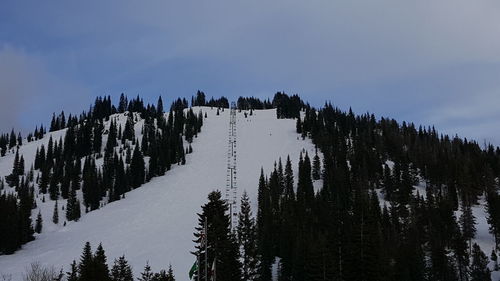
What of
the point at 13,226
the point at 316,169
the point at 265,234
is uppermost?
the point at 316,169

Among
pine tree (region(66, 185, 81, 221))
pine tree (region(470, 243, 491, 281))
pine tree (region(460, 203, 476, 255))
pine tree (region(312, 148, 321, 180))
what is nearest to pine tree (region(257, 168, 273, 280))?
pine tree (region(312, 148, 321, 180))

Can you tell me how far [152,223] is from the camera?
418 feet

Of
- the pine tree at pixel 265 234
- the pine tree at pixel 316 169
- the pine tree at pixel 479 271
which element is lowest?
the pine tree at pixel 479 271

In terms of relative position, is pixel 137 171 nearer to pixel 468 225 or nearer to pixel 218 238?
pixel 468 225

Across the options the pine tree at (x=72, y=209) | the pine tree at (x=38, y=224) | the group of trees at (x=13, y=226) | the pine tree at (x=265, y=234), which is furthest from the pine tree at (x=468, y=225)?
the pine tree at (x=38, y=224)

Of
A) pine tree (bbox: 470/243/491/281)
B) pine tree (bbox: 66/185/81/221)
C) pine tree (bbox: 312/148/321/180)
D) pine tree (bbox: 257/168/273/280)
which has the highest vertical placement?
pine tree (bbox: 312/148/321/180)

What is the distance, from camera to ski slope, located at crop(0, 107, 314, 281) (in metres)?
102

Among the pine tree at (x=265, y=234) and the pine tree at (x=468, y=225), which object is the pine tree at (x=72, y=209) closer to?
the pine tree at (x=265, y=234)

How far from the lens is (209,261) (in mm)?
52219

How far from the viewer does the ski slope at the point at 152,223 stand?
333ft

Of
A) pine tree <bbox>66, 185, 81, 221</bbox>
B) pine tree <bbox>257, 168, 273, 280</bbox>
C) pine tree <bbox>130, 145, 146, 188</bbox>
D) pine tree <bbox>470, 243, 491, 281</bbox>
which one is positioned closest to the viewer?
pine tree <bbox>470, 243, 491, 281</bbox>

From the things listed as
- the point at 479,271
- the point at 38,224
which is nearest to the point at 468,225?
the point at 479,271

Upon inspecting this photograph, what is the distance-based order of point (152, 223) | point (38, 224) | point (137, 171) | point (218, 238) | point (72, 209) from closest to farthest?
point (218, 238), point (152, 223), point (38, 224), point (72, 209), point (137, 171)

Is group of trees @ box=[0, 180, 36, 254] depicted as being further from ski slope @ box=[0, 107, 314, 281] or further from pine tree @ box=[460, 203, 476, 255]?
pine tree @ box=[460, 203, 476, 255]
